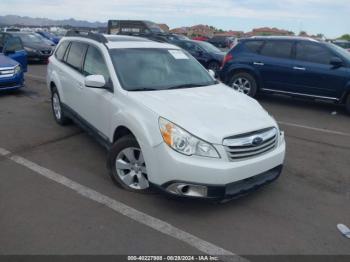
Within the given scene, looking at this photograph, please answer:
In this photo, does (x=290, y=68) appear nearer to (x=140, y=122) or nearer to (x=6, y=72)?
(x=140, y=122)

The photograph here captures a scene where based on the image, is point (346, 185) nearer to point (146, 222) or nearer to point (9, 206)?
point (146, 222)

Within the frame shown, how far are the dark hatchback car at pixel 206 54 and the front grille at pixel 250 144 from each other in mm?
10939

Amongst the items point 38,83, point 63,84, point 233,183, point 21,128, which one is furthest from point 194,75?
point 38,83

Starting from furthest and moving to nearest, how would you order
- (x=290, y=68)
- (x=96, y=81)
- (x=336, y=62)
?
(x=290, y=68) → (x=336, y=62) → (x=96, y=81)

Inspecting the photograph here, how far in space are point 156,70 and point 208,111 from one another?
1.24m

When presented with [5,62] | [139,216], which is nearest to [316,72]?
[139,216]

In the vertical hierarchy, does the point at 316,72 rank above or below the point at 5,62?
above

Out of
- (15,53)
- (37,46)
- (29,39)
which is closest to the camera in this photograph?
(15,53)

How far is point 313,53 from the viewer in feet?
27.3

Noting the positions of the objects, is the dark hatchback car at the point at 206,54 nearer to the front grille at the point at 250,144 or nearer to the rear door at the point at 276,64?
the rear door at the point at 276,64

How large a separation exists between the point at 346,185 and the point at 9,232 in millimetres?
3946

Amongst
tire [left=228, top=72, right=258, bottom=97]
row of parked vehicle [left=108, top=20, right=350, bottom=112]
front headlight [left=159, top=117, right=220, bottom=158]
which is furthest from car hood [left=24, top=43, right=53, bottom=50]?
front headlight [left=159, top=117, right=220, bottom=158]

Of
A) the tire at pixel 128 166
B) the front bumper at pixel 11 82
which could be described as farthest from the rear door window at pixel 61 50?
the tire at pixel 128 166

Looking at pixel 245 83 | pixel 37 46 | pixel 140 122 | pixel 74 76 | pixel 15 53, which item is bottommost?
pixel 37 46
